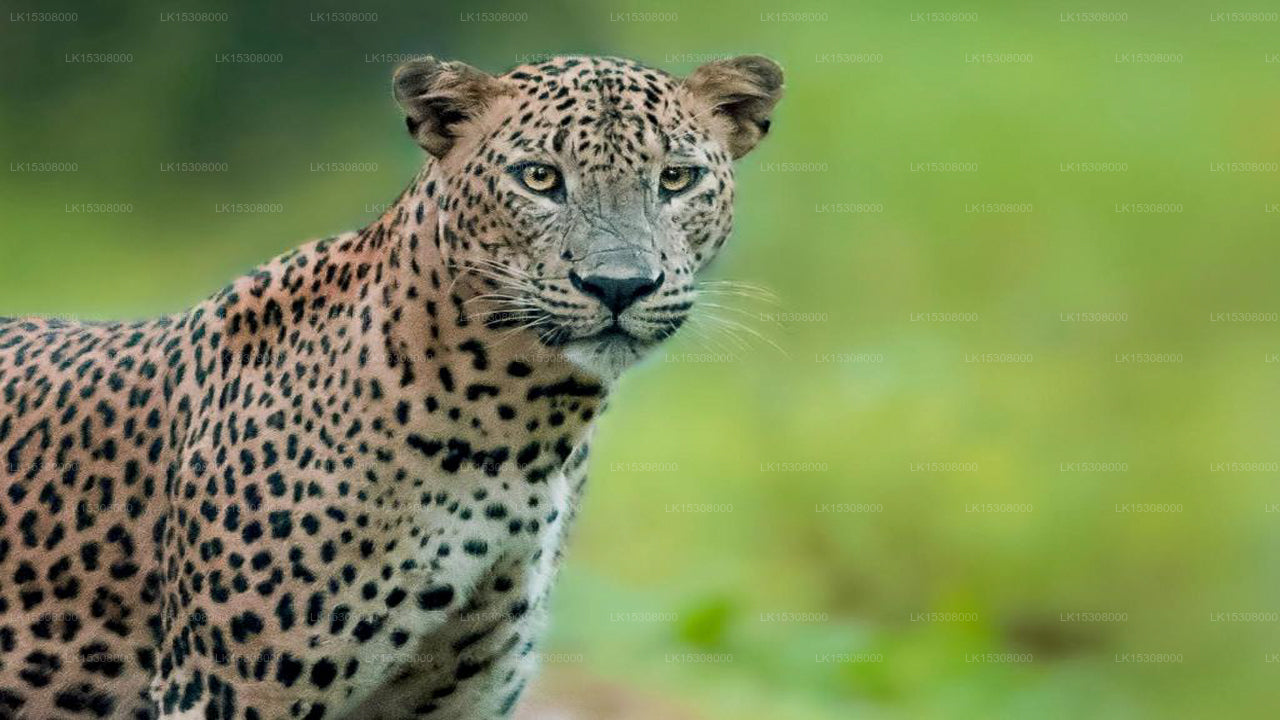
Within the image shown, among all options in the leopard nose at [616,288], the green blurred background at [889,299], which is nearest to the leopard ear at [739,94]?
the leopard nose at [616,288]

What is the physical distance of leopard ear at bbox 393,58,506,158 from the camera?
6.36m

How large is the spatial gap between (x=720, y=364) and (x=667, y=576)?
10.7ft

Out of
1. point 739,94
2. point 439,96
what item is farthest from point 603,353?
point 739,94

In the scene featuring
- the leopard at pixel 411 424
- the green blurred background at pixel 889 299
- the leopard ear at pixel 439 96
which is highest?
the leopard ear at pixel 439 96

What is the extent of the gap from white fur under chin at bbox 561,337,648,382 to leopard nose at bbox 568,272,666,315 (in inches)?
5.8

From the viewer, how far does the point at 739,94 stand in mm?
6773

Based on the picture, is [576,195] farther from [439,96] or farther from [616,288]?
[439,96]

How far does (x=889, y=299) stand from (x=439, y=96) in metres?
11.6

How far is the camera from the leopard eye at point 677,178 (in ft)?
20.7

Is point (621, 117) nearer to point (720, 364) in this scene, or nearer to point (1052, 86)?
point (720, 364)

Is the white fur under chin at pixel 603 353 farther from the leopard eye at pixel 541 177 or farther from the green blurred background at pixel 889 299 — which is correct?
the green blurred background at pixel 889 299

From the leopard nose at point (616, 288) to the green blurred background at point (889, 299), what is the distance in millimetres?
6023

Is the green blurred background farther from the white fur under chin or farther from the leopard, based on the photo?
the white fur under chin

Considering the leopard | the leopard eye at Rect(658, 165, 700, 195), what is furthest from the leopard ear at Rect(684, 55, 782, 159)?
the leopard eye at Rect(658, 165, 700, 195)
